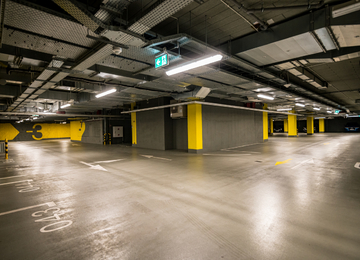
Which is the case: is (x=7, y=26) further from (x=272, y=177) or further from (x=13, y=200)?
(x=272, y=177)

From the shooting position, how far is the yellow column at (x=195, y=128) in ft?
33.7

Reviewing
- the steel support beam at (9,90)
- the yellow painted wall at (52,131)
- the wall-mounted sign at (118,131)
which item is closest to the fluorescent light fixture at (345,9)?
the steel support beam at (9,90)

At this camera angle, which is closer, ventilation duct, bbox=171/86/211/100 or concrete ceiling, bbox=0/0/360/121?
concrete ceiling, bbox=0/0/360/121

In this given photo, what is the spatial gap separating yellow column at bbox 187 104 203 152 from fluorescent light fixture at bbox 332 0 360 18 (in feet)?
24.1

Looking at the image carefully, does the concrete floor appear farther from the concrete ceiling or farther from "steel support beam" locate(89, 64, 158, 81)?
"steel support beam" locate(89, 64, 158, 81)

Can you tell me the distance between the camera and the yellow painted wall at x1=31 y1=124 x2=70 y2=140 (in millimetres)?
28578

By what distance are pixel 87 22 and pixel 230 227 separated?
3.86 metres

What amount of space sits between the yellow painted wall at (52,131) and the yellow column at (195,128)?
2851 cm

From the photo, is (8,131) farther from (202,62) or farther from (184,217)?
(184,217)

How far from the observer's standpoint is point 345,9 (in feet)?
10.3

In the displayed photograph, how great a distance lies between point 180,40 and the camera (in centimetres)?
412

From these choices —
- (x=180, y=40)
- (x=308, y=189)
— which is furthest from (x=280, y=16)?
(x=308, y=189)

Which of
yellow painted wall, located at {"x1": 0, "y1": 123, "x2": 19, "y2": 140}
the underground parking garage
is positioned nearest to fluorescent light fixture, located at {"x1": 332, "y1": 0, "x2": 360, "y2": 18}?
the underground parking garage

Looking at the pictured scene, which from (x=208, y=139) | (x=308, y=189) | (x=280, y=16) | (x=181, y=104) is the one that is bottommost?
(x=308, y=189)
